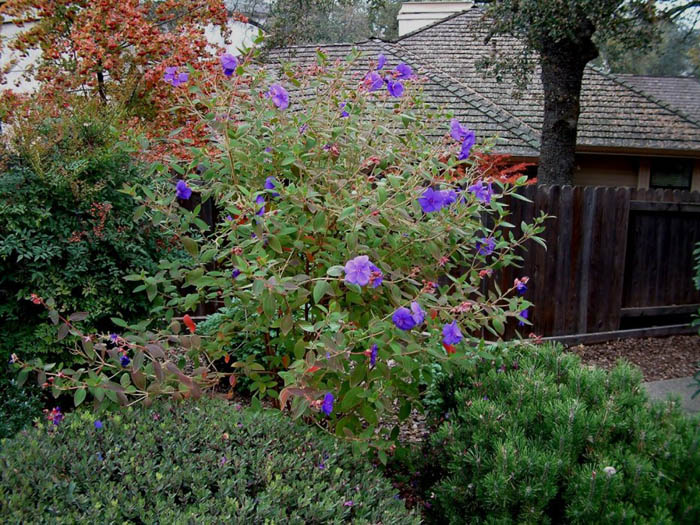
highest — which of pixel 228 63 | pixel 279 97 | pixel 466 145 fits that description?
pixel 228 63

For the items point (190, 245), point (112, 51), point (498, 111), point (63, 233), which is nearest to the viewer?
point (190, 245)

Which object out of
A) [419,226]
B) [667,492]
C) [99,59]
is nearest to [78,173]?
[419,226]

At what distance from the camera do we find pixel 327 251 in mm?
2781

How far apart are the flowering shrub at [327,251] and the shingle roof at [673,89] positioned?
18612mm

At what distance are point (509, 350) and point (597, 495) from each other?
1.05m

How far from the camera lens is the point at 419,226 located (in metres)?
2.60

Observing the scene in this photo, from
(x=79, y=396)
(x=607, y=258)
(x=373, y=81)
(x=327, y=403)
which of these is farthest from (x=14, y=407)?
(x=607, y=258)

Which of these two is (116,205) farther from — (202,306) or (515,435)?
(202,306)

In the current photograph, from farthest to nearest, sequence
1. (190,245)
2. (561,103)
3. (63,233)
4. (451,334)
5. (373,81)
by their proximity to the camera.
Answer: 1. (561,103)
2. (63,233)
3. (373,81)
4. (190,245)
5. (451,334)

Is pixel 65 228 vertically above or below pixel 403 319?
above

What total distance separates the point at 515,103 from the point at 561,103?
3816 mm

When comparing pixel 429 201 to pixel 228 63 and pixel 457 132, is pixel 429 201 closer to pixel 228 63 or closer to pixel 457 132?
pixel 457 132

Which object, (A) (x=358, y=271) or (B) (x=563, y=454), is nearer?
(A) (x=358, y=271)

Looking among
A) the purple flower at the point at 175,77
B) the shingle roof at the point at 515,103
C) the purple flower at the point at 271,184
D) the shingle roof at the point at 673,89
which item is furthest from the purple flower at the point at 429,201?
the shingle roof at the point at 673,89
